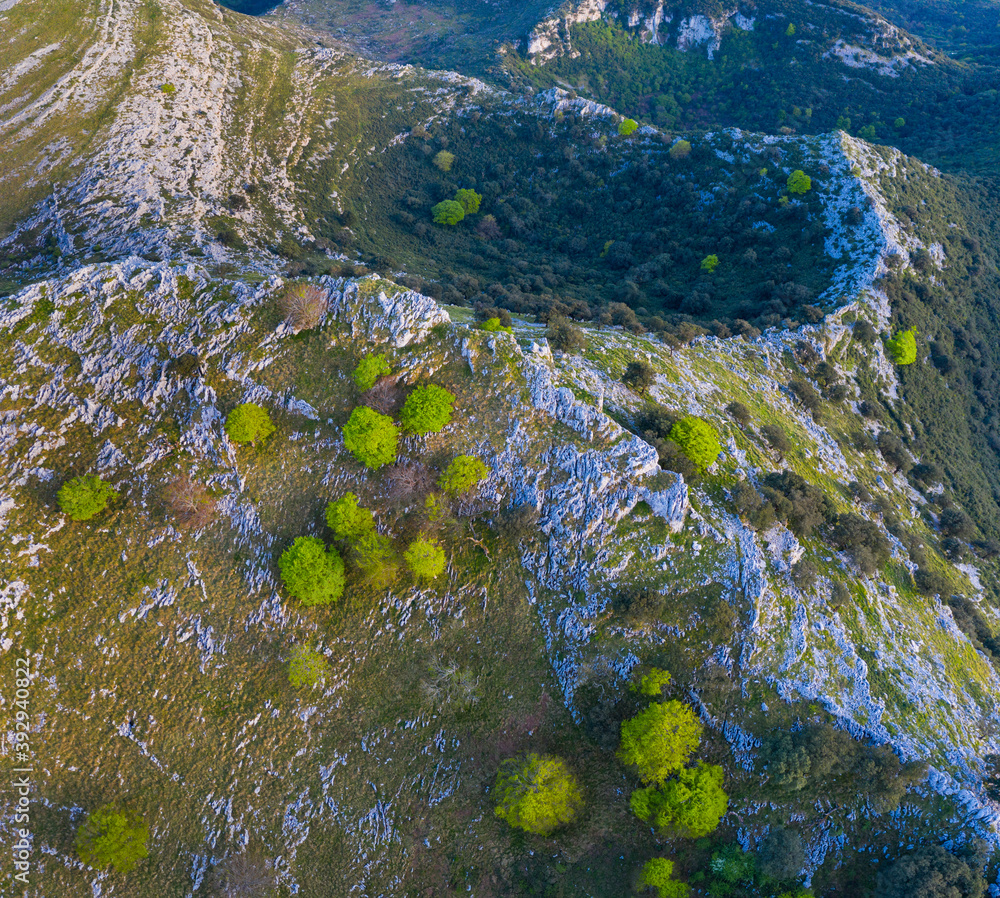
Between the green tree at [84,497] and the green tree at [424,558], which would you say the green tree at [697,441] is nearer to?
the green tree at [424,558]

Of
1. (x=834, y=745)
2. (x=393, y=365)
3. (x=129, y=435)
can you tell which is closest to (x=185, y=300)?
(x=129, y=435)

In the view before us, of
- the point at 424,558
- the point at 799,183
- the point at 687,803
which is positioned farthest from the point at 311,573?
the point at 799,183

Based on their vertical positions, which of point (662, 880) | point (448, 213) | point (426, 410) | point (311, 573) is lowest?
point (662, 880)

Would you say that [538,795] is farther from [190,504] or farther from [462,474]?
[190,504]

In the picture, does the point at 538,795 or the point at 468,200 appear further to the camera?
the point at 468,200

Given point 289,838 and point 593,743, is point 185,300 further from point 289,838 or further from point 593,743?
point 593,743

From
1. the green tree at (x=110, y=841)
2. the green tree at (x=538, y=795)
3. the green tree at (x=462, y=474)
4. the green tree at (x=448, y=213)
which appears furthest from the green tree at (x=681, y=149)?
the green tree at (x=110, y=841)
